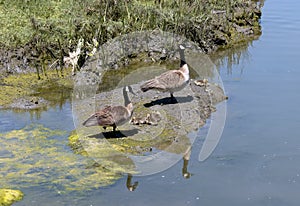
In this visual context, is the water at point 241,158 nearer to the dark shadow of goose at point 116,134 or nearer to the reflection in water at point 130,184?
the reflection in water at point 130,184

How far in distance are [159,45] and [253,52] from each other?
310cm

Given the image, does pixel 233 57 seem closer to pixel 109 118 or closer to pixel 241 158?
pixel 241 158

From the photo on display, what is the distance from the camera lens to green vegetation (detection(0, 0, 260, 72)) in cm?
1433

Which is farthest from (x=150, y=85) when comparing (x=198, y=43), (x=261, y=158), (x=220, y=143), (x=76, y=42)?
(x=198, y=43)

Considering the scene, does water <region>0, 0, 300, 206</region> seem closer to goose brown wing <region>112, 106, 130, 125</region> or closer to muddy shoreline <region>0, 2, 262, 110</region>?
muddy shoreline <region>0, 2, 262, 110</region>

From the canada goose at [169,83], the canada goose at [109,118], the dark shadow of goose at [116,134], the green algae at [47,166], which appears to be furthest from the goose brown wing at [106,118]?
the canada goose at [169,83]

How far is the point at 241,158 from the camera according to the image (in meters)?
9.48

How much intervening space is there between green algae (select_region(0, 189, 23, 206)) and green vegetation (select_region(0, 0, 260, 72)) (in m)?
6.55

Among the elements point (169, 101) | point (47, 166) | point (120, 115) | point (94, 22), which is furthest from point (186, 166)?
point (94, 22)

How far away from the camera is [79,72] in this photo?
13883 millimetres

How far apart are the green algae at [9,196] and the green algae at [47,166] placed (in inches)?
11.3

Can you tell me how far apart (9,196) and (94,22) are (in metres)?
7.74

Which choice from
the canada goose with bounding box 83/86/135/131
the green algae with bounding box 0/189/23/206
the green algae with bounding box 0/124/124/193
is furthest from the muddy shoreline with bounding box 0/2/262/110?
the green algae with bounding box 0/189/23/206

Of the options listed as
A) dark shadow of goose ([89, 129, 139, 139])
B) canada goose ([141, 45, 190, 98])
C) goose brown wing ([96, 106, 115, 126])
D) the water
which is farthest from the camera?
canada goose ([141, 45, 190, 98])
